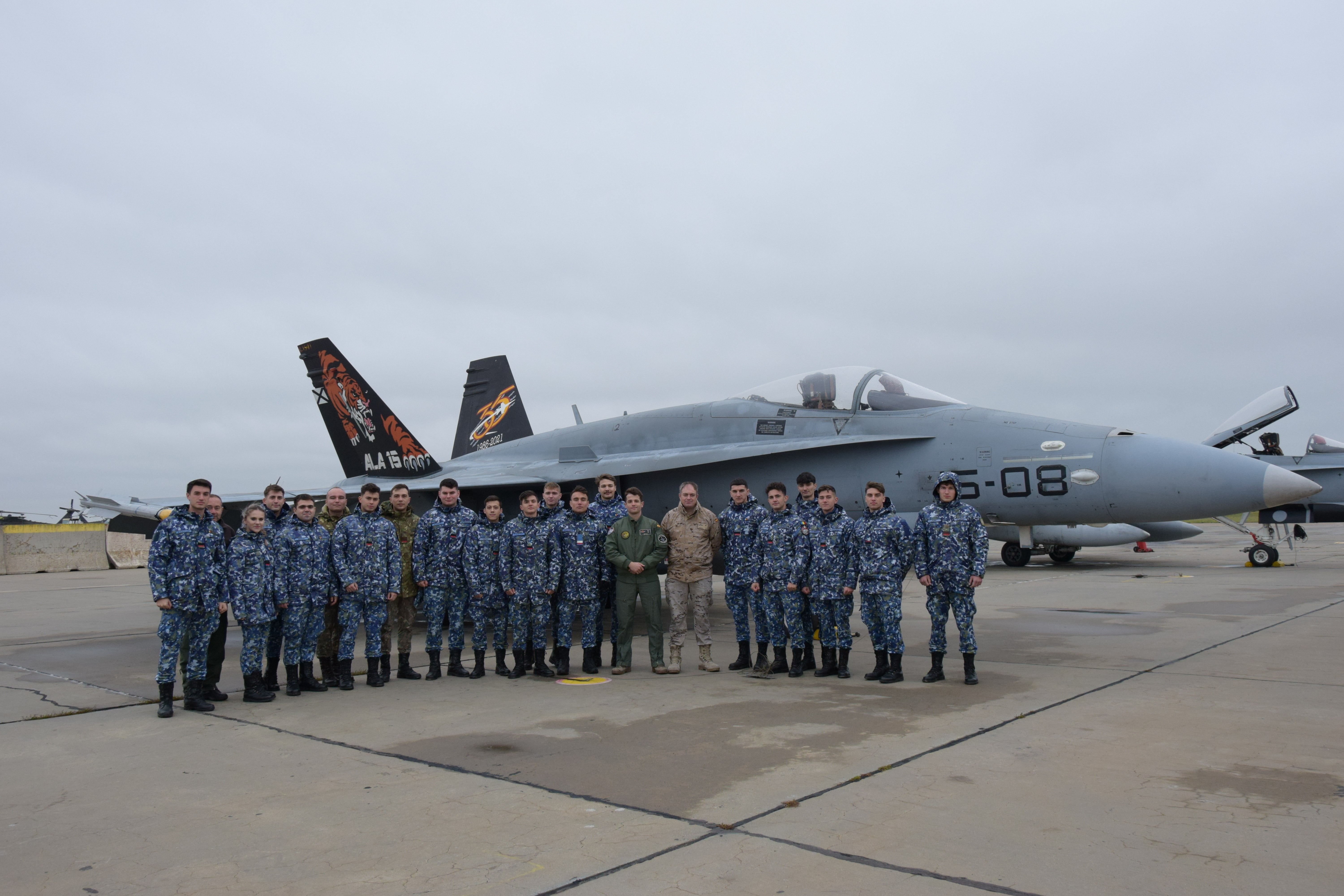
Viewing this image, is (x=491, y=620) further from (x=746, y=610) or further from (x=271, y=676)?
(x=746, y=610)

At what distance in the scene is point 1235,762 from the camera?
3.80 metres

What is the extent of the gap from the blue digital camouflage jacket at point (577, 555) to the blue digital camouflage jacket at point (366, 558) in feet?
3.94

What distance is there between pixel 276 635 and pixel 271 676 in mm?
292

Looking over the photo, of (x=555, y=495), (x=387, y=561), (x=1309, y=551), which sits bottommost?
(x=1309, y=551)

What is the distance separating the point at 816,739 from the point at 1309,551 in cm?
2168

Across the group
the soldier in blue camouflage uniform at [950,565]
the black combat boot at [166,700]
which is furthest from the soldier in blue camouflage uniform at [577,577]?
the black combat boot at [166,700]

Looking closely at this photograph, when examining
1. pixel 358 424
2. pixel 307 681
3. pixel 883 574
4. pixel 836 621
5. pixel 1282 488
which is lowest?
pixel 307 681

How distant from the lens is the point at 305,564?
6242 mm

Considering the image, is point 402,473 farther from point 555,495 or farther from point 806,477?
point 806,477

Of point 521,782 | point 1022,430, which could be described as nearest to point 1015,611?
point 1022,430

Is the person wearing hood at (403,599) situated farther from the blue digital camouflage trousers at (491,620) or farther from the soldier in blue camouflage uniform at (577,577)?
the soldier in blue camouflage uniform at (577,577)

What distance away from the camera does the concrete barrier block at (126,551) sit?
25812mm

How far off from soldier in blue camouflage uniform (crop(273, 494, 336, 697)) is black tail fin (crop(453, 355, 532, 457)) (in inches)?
483

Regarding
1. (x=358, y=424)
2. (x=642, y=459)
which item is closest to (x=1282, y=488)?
(x=642, y=459)
